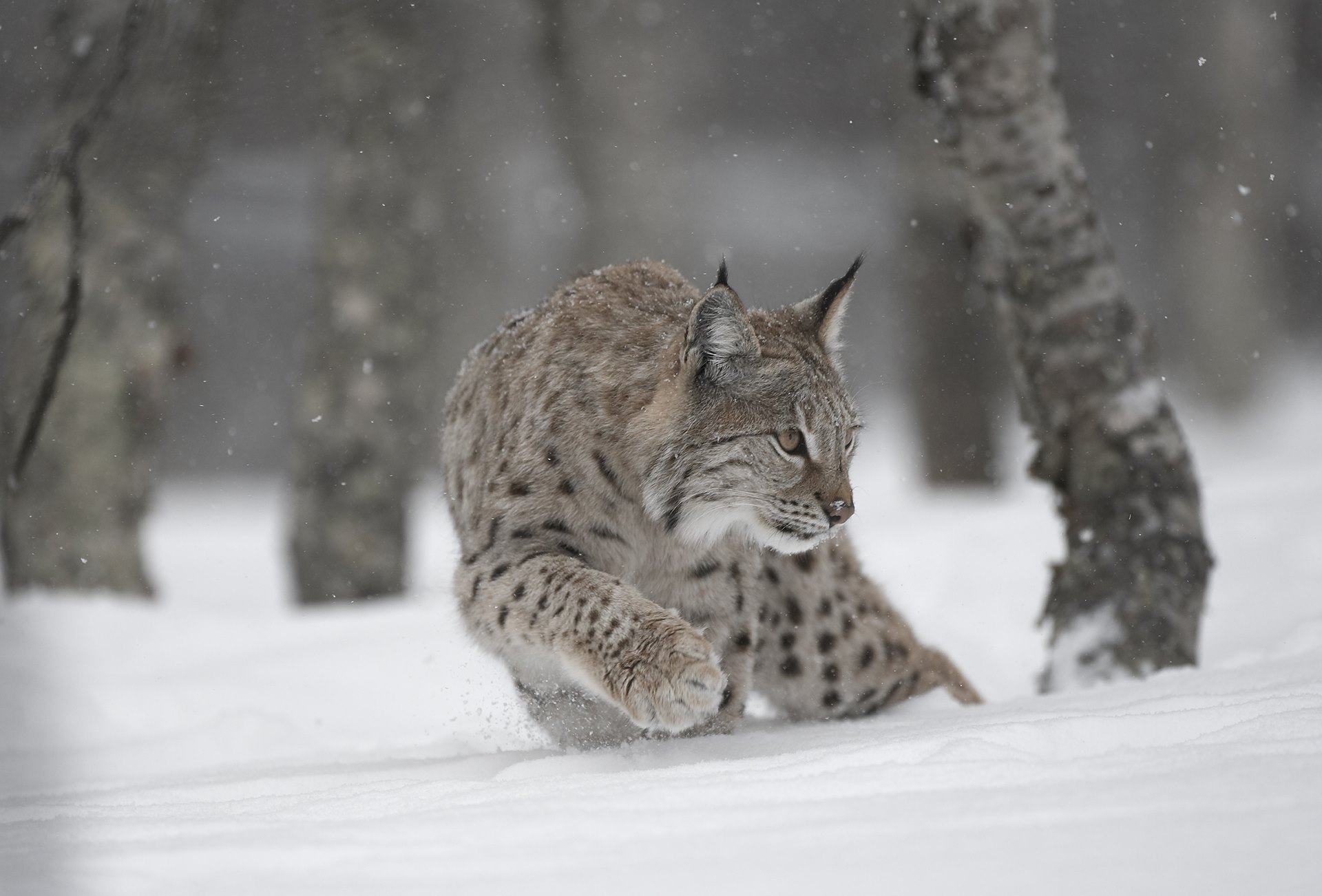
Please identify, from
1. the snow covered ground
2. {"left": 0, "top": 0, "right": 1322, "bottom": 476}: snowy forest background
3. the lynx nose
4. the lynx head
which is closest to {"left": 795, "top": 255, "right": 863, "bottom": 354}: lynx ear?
the lynx head

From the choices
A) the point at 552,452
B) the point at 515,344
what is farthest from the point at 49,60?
the point at 552,452

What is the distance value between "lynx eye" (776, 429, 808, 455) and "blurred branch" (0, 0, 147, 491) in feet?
7.17

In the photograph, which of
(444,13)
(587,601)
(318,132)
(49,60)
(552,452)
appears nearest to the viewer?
(587,601)

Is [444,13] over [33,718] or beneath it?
over

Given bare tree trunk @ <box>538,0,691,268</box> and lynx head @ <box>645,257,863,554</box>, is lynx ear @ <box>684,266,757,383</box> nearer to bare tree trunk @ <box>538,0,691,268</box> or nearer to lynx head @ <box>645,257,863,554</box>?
lynx head @ <box>645,257,863,554</box>

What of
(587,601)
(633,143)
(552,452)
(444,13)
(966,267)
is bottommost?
(587,601)

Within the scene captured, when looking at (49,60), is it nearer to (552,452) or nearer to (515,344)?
(515,344)

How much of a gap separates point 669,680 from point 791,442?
2.57 feet

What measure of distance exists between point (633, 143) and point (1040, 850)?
9139 millimetres

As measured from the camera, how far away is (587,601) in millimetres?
3123

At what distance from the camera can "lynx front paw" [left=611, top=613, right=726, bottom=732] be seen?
2914mm

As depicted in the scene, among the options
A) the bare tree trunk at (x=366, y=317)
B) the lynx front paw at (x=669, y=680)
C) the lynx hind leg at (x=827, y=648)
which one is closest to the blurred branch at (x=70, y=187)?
the lynx front paw at (x=669, y=680)

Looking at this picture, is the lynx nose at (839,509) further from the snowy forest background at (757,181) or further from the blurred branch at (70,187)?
the snowy forest background at (757,181)

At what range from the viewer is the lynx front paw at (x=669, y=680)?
9.56 feet
